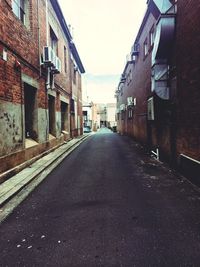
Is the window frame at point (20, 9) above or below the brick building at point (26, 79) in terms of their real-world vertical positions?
above

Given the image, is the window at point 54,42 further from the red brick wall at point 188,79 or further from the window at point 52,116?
the red brick wall at point 188,79

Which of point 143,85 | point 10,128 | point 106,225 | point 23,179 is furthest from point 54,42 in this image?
point 106,225

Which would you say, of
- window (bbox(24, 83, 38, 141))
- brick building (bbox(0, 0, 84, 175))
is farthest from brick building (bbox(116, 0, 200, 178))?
window (bbox(24, 83, 38, 141))

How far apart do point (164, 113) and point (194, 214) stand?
5.43 metres

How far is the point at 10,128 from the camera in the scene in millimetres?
6957

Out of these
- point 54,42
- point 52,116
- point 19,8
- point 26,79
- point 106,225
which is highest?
point 54,42

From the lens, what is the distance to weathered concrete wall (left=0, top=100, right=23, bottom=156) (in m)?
6.41

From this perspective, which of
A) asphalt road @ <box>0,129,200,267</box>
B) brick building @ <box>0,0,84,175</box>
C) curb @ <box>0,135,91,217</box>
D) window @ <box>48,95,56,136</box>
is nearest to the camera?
asphalt road @ <box>0,129,200,267</box>

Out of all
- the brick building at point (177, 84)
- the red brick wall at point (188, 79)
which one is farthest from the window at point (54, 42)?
the red brick wall at point (188, 79)

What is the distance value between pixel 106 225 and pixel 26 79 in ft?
20.8

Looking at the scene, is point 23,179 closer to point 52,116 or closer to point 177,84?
point 177,84

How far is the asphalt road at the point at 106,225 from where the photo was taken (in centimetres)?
285

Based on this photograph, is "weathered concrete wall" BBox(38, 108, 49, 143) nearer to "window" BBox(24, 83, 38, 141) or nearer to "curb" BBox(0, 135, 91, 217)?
"window" BBox(24, 83, 38, 141)

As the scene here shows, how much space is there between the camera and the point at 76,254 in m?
2.92
